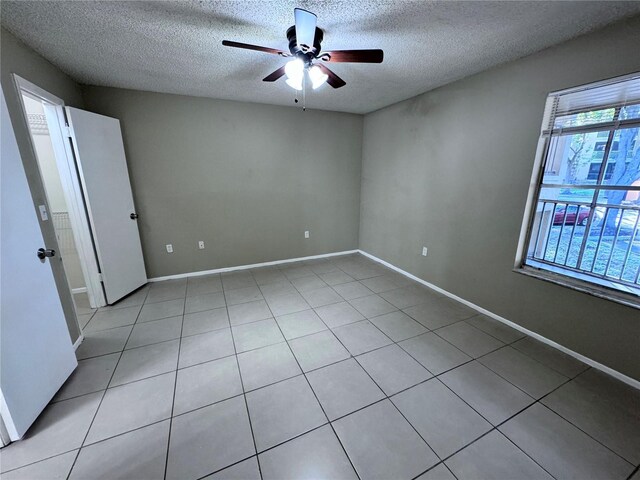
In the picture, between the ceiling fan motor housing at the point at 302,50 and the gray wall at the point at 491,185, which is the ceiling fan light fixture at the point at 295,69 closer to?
the ceiling fan motor housing at the point at 302,50

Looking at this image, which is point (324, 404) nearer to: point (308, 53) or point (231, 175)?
point (308, 53)

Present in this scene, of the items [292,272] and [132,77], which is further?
[292,272]

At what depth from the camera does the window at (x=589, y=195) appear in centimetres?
176

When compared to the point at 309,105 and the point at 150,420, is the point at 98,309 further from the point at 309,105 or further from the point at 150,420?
the point at 309,105

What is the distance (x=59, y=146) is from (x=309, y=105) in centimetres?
285

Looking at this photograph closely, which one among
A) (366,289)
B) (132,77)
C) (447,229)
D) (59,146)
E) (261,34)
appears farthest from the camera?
(366,289)

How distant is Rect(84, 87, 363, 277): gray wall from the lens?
312cm

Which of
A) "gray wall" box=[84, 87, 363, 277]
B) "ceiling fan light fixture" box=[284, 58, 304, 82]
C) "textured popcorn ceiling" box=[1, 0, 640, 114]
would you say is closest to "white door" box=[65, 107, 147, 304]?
"gray wall" box=[84, 87, 363, 277]

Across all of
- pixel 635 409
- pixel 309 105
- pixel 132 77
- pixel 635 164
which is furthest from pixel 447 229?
pixel 132 77

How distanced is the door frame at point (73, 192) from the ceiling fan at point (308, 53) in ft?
6.62

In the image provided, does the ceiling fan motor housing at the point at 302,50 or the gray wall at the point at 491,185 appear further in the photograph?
the gray wall at the point at 491,185

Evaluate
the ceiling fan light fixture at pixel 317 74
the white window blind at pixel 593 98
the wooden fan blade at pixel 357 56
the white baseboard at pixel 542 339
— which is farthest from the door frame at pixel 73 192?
the white window blind at pixel 593 98

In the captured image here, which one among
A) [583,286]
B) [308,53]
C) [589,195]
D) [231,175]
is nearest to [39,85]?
[231,175]

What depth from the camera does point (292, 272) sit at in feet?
12.4
